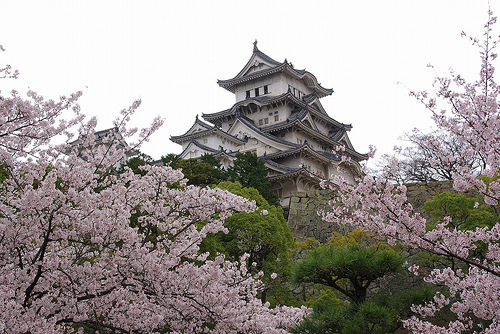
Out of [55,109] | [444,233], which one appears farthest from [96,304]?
[444,233]

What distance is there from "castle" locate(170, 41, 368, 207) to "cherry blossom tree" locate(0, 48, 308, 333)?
2073 centimetres

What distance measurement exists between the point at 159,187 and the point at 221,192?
0.85 m

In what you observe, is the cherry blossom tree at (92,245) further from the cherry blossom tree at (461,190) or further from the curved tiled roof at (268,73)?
the curved tiled roof at (268,73)

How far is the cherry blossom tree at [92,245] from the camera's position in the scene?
519 centimetres

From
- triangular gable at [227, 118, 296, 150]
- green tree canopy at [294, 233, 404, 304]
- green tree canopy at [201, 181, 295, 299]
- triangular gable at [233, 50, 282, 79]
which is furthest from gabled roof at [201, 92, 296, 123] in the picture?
green tree canopy at [294, 233, 404, 304]

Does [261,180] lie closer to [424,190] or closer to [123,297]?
[424,190]

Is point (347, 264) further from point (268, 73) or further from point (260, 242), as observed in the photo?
point (268, 73)

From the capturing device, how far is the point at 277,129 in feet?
106

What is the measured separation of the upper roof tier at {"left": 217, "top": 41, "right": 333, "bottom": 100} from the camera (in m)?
35.0

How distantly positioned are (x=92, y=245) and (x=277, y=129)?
2719 centimetres

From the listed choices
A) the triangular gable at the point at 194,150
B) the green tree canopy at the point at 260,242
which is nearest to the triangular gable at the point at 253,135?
the triangular gable at the point at 194,150

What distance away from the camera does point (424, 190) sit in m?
17.6

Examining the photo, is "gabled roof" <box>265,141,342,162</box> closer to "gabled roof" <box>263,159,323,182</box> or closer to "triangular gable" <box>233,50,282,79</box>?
"gabled roof" <box>263,159,323,182</box>

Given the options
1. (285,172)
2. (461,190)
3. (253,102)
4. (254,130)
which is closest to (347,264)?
(461,190)
